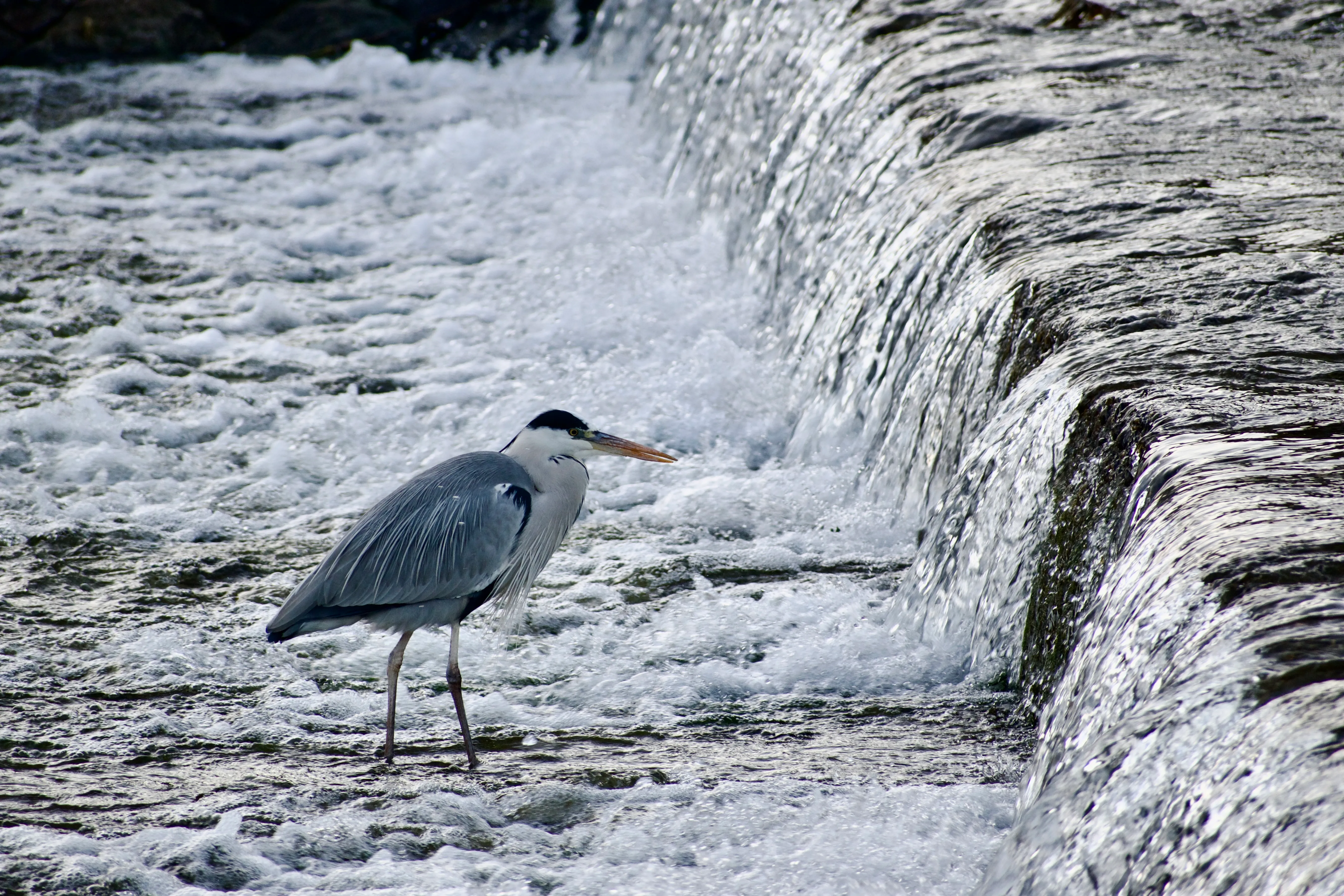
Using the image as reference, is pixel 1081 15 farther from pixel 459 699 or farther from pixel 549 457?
pixel 459 699

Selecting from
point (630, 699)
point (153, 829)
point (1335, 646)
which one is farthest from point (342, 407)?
point (1335, 646)

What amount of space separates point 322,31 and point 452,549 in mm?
10262

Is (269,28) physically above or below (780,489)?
above

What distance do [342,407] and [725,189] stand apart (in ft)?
10.7

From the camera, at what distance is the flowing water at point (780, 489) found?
2713 mm

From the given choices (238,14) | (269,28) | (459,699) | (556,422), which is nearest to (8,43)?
(238,14)

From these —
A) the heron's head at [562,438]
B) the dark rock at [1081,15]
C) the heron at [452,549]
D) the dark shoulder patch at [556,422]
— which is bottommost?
the heron at [452,549]

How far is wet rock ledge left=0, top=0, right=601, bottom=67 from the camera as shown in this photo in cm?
1217

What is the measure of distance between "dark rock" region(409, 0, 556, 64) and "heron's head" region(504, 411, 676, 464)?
940 centimetres

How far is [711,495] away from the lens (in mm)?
5293

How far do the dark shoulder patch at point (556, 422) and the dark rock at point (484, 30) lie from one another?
Result: 944 cm

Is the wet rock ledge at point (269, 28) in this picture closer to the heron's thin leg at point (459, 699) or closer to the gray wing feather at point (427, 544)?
the gray wing feather at point (427, 544)

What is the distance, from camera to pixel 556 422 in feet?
13.4

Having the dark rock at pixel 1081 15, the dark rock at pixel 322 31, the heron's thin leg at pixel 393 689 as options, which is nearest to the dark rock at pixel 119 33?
the dark rock at pixel 322 31
